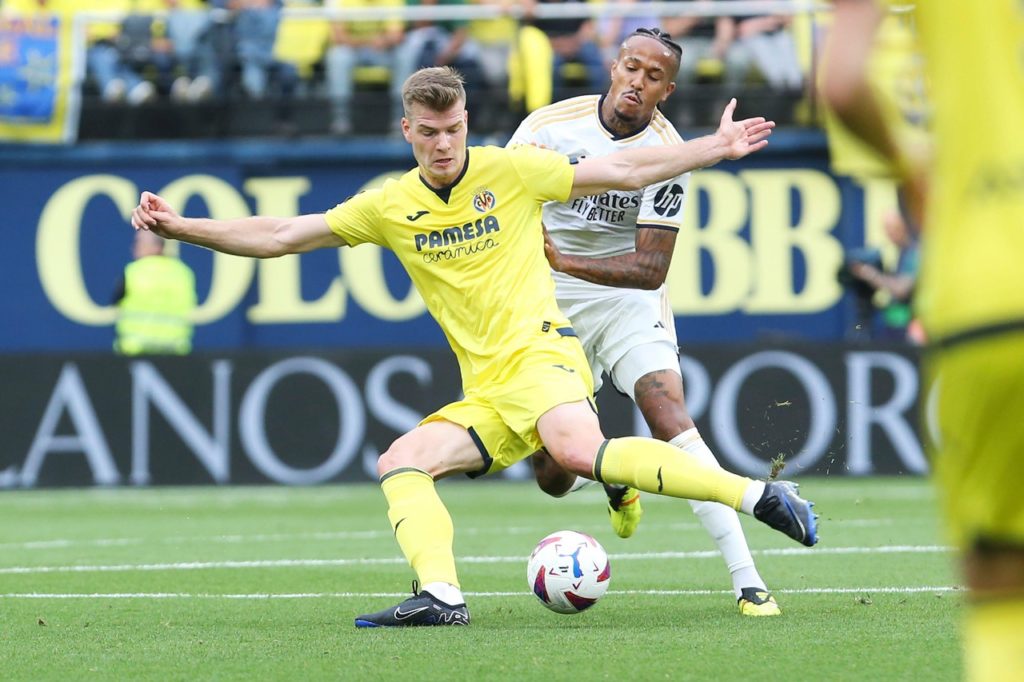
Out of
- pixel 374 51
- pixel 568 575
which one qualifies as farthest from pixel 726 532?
pixel 374 51

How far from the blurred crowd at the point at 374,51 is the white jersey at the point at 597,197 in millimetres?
9133

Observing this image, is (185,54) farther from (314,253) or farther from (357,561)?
(357,561)

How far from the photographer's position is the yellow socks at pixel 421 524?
6293mm

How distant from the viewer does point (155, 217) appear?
21.2ft

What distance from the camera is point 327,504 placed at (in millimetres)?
13289

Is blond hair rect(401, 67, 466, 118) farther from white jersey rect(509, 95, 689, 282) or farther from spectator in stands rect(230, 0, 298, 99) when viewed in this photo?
spectator in stands rect(230, 0, 298, 99)

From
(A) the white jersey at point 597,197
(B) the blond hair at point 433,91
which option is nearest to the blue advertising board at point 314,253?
(A) the white jersey at point 597,197

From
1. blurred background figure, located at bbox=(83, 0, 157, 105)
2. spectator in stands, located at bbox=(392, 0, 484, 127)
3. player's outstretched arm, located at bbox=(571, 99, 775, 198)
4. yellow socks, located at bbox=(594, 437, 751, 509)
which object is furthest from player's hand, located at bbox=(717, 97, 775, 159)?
blurred background figure, located at bbox=(83, 0, 157, 105)

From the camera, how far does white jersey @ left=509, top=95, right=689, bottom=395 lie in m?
7.39

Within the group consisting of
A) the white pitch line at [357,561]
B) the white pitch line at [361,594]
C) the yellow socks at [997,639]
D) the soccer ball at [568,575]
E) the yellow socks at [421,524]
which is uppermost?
the yellow socks at [997,639]

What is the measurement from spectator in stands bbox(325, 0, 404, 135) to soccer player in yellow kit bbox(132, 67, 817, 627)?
10.6m

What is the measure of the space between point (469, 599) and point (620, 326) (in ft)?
4.39

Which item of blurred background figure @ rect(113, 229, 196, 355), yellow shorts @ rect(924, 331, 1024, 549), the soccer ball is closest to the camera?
yellow shorts @ rect(924, 331, 1024, 549)

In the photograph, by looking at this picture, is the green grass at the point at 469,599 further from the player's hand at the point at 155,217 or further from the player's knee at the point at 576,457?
the player's hand at the point at 155,217
